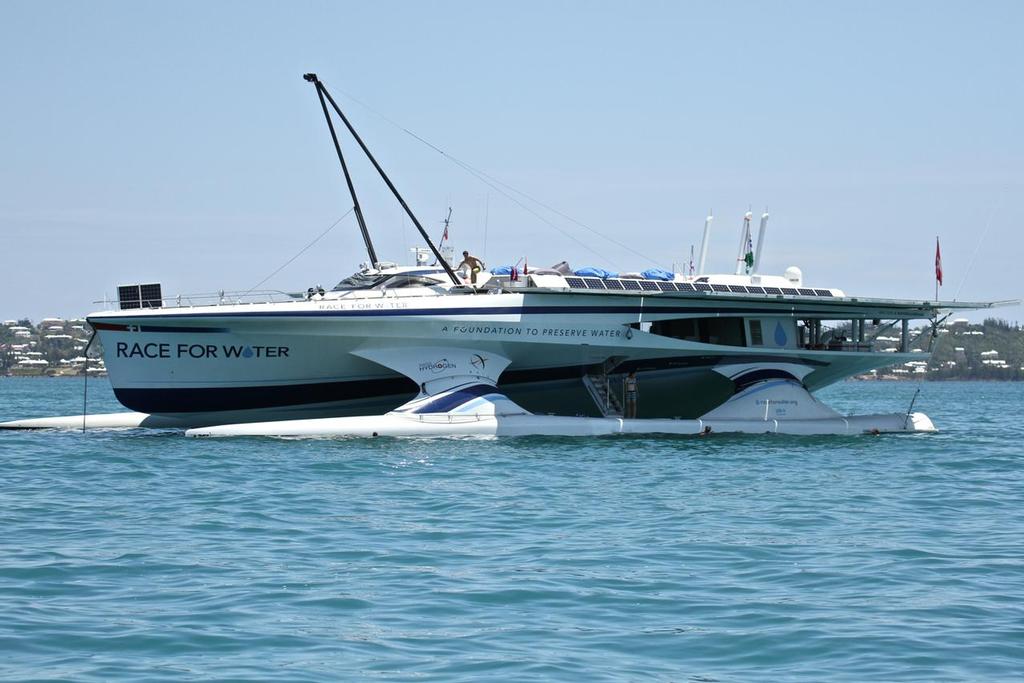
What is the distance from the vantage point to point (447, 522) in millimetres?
13711

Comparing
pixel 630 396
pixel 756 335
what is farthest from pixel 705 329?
pixel 630 396

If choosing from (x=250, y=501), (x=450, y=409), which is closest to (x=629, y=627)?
(x=250, y=501)

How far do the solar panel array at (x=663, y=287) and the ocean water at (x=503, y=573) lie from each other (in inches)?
271

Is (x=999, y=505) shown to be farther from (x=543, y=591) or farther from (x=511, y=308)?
(x=511, y=308)

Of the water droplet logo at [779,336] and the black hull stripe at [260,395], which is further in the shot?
the water droplet logo at [779,336]

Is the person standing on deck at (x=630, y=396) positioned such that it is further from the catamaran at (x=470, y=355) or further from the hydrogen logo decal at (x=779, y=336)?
the hydrogen logo decal at (x=779, y=336)

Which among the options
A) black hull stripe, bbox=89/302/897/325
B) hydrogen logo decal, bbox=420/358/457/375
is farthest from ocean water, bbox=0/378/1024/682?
hydrogen logo decal, bbox=420/358/457/375

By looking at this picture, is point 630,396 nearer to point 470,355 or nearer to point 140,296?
point 470,355

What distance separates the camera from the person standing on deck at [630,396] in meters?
27.2

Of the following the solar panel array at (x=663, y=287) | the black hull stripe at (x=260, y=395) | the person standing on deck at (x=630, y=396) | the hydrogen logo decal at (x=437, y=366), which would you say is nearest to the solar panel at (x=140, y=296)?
the black hull stripe at (x=260, y=395)

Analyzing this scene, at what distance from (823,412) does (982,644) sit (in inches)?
744

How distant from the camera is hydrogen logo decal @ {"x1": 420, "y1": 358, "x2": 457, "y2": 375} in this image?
24672 millimetres

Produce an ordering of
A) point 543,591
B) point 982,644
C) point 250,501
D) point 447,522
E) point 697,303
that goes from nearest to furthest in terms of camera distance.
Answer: point 982,644 < point 543,591 < point 447,522 < point 250,501 < point 697,303

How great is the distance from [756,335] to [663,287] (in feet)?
9.65
